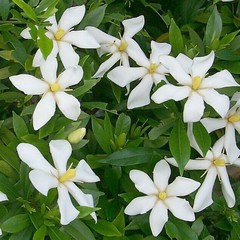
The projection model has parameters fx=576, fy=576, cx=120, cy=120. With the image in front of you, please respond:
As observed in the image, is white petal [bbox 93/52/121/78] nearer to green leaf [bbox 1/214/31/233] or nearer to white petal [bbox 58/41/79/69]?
white petal [bbox 58/41/79/69]

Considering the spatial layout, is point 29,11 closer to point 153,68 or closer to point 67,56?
point 67,56

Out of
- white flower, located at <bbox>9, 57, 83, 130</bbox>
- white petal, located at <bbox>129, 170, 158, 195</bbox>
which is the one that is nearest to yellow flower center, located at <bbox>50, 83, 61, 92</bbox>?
white flower, located at <bbox>9, 57, 83, 130</bbox>

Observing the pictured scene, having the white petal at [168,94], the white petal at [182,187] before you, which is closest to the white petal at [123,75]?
the white petal at [168,94]

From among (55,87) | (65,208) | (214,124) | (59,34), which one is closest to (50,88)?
(55,87)

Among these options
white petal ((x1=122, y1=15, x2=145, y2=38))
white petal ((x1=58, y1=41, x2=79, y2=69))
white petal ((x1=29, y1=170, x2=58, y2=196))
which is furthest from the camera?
white petal ((x1=122, y1=15, x2=145, y2=38))

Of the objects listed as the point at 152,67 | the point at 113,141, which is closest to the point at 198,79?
the point at 152,67
